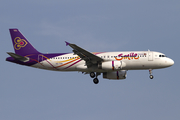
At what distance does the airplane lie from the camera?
4444 cm

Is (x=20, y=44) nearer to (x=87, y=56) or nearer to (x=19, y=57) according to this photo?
(x=19, y=57)

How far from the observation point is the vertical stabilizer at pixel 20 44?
49188 mm

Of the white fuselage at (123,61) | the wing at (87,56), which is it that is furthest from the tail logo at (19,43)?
the wing at (87,56)

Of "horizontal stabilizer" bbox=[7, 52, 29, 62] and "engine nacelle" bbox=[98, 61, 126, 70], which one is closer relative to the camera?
"engine nacelle" bbox=[98, 61, 126, 70]

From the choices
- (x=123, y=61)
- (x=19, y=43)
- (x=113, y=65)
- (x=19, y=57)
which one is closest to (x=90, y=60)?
(x=113, y=65)

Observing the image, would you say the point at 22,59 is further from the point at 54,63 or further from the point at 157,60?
the point at 157,60

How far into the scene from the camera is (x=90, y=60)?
148 feet

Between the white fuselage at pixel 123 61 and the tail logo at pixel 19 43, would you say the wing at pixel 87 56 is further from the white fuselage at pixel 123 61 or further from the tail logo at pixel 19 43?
the tail logo at pixel 19 43

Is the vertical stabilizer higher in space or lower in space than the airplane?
higher

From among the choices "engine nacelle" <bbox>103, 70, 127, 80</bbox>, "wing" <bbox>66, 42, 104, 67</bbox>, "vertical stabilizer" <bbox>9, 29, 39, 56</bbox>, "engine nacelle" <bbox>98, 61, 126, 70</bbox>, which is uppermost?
"vertical stabilizer" <bbox>9, 29, 39, 56</bbox>

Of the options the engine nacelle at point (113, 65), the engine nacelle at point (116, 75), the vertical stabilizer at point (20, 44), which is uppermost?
the vertical stabilizer at point (20, 44)

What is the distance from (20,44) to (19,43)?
0.27 meters

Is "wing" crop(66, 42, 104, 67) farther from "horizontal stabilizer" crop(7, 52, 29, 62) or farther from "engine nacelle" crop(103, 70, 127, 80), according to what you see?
"horizontal stabilizer" crop(7, 52, 29, 62)

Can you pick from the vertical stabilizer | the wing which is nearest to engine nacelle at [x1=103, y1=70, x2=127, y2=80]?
the wing
